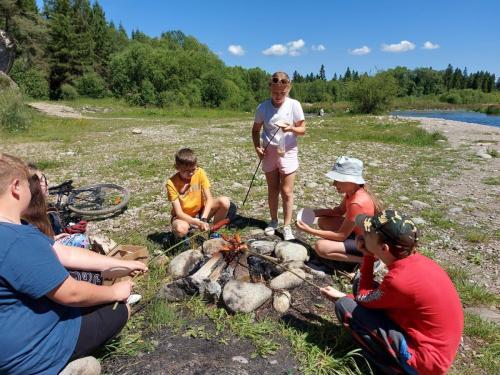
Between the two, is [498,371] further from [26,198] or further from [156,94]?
[156,94]

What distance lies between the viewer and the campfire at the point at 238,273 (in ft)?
12.2

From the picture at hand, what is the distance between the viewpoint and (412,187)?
28.8 feet

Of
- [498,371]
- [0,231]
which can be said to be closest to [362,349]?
[498,371]

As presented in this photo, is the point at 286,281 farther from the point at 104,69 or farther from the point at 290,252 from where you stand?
the point at 104,69

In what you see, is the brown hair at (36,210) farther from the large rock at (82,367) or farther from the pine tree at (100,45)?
the pine tree at (100,45)

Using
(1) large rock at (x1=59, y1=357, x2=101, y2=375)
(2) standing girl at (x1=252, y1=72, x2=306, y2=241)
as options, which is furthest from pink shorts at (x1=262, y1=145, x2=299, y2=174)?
(1) large rock at (x1=59, y1=357, x2=101, y2=375)

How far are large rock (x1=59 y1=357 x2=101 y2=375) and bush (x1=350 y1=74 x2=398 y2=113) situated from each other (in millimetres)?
42242

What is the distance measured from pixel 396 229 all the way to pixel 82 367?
2.45 metres

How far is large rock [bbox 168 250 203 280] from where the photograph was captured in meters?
4.29

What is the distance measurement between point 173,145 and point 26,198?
13188 millimetres

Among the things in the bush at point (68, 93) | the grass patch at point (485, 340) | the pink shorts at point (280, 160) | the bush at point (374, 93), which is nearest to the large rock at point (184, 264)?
the pink shorts at point (280, 160)

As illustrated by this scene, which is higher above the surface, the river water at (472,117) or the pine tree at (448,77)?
the pine tree at (448,77)

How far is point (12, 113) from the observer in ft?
59.6

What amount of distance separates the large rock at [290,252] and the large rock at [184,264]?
954 millimetres
